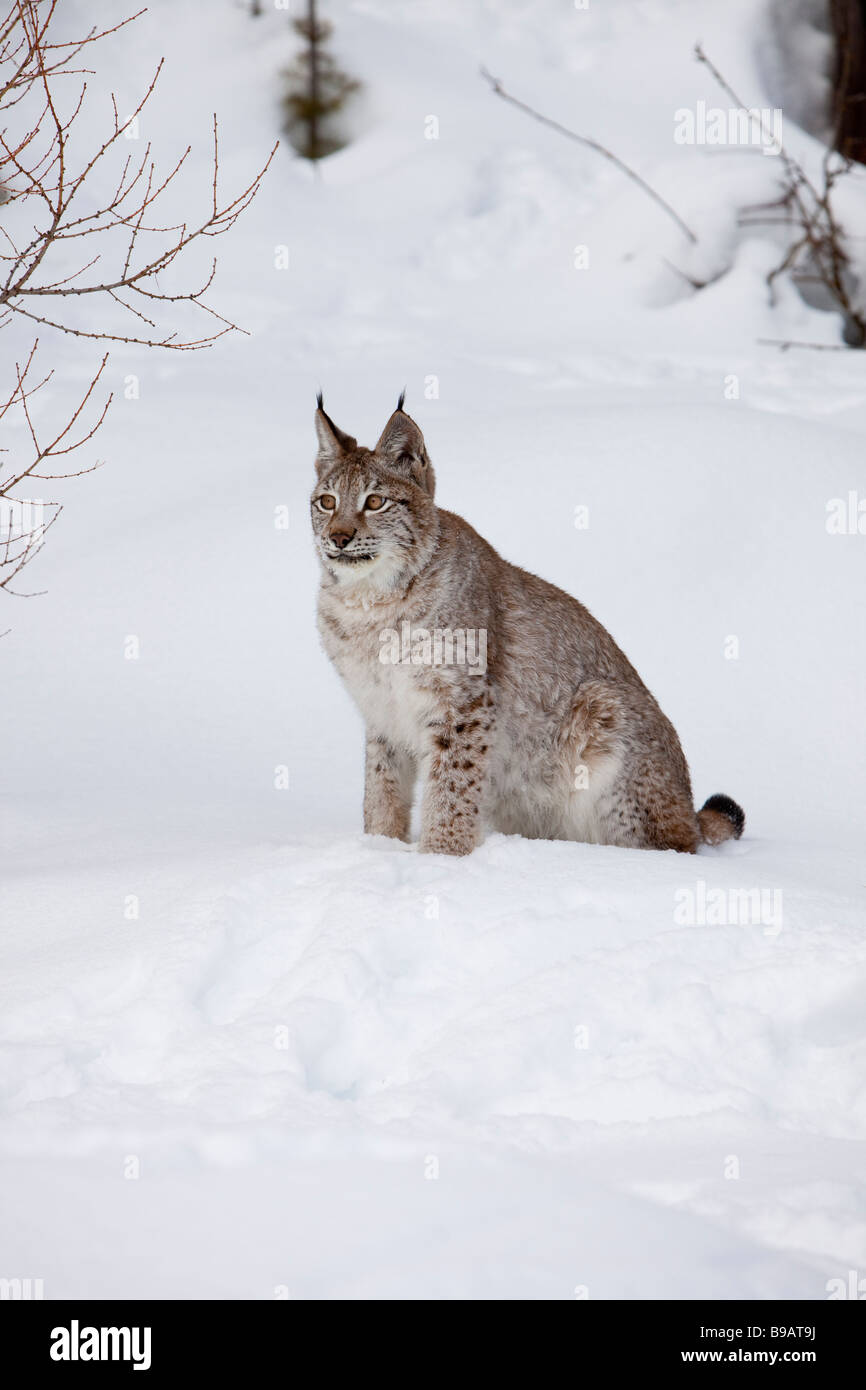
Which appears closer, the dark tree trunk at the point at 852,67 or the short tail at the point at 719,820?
the short tail at the point at 719,820

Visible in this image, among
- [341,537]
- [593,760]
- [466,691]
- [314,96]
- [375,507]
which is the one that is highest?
[314,96]

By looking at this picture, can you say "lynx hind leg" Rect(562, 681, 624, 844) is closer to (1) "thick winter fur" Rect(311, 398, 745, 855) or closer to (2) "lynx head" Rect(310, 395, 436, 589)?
(1) "thick winter fur" Rect(311, 398, 745, 855)

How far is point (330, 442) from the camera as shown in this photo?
5312mm

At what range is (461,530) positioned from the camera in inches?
218

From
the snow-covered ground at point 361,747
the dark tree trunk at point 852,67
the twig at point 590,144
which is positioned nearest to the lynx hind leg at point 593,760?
the snow-covered ground at point 361,747

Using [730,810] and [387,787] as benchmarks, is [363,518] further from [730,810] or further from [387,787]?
[730,810]

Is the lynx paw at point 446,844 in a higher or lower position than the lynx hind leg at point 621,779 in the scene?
lower

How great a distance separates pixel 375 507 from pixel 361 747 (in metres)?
2.57

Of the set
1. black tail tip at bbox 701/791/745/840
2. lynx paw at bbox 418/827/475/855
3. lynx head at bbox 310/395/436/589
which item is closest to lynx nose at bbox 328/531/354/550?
lynx head at bbox 310/395/436/589

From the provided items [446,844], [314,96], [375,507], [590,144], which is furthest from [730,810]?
[314,96]

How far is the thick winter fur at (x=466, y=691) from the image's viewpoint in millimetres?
5113

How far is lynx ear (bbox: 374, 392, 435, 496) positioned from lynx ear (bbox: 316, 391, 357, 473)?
4.9 inches

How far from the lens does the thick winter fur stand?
201 inches

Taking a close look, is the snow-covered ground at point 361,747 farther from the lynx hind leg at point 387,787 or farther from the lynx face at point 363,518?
the lynx face at point 363,518
